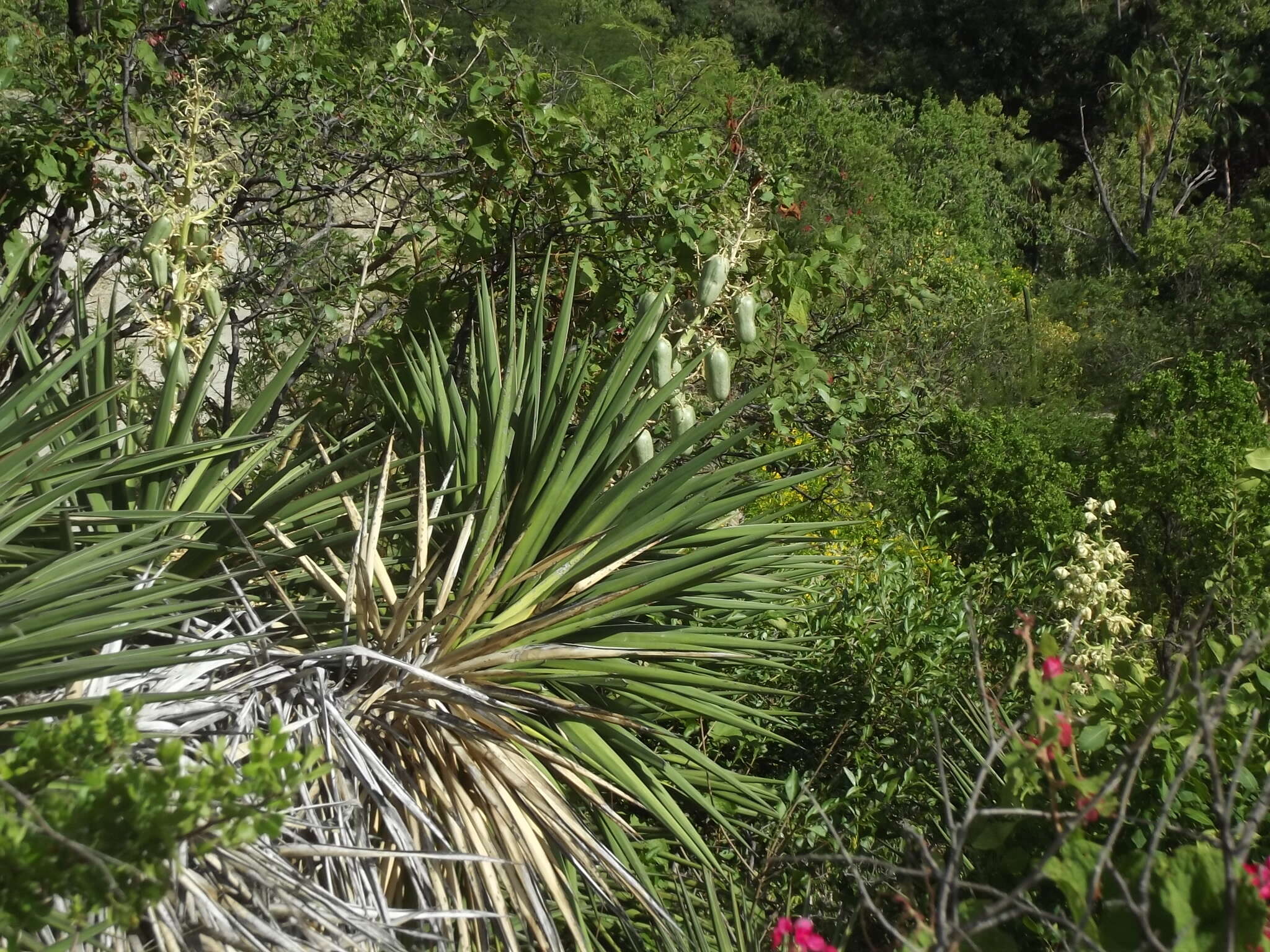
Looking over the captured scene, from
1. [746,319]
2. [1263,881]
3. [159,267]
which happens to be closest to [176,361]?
[159,267]

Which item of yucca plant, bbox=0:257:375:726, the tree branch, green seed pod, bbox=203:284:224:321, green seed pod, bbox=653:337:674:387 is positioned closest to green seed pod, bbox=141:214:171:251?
green seed pod, bbox=203:284:224:321

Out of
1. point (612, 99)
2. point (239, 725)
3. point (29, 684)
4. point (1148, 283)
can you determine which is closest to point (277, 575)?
point (239, 725)

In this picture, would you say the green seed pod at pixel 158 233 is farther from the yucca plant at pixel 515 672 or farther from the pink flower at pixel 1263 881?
the pink flower at pixel 1263 881

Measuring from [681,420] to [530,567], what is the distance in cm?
60

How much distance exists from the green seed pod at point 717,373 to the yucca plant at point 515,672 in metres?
0.07

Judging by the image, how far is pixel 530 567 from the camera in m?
2.55

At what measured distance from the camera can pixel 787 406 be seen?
3807 millimetres

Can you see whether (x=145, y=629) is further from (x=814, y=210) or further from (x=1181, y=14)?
(x=1181, y=14)

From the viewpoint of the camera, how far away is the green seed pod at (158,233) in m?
2.61

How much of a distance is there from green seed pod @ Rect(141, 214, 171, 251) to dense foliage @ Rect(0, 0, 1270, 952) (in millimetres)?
18

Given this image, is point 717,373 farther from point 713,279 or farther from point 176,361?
point 176,361

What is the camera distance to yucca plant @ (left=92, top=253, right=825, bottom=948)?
196 cm

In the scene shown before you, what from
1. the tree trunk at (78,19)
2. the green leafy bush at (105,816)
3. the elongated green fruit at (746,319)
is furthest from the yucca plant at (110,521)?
the tree trunk at (78,19)

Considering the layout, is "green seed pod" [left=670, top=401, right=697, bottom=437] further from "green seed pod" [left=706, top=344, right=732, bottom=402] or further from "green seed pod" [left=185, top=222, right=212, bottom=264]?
"green seed pod" [left=185, top=222, right=212, bottom=264]
